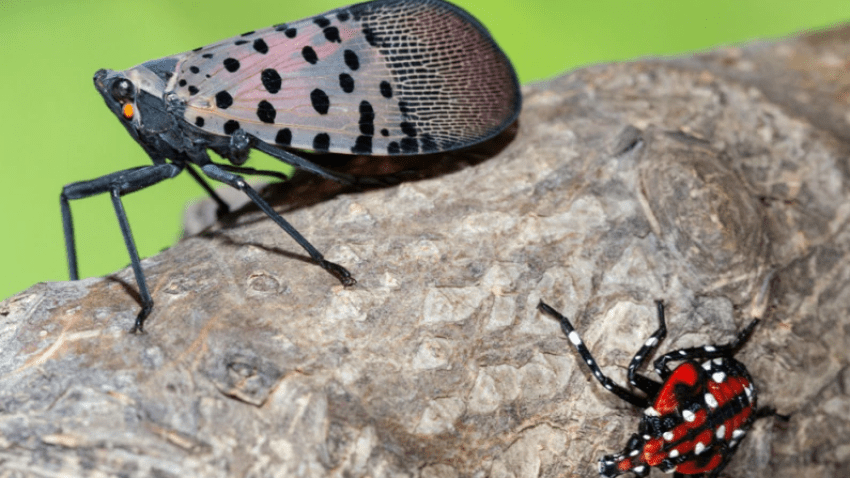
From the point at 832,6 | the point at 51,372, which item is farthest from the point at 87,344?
the point at 832,6

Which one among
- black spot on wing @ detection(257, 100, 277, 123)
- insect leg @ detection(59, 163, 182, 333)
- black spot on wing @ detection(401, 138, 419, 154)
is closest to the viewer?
insect leg @ detection(59, 163, 182, 333)

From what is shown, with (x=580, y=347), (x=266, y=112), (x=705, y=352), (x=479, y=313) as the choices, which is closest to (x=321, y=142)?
(x=266, y=112)

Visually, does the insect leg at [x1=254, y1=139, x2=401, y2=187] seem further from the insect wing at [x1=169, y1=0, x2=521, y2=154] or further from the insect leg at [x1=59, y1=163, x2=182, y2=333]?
the insect leg at [x1=59, y1=163, x2=182, y2=333]

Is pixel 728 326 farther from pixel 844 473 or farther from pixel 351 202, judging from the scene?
pixel 351 202

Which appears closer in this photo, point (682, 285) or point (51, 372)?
point (51, 372)

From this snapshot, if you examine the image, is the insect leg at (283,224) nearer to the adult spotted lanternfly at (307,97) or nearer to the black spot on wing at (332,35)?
the adult spotted lanternfly at (307,97)

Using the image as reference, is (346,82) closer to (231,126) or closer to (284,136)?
(284,136)

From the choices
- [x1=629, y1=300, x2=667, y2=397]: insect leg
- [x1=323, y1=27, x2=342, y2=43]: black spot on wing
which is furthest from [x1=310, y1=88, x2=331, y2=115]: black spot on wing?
[x1=629, y1=300, x2=667, y2=397]: insect leg
